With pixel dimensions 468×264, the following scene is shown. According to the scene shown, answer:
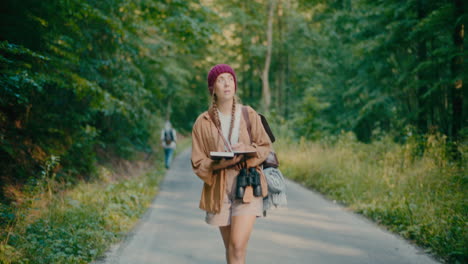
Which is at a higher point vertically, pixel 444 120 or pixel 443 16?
pixel 443 16

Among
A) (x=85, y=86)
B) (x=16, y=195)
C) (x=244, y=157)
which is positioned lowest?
(x=16, y=195)

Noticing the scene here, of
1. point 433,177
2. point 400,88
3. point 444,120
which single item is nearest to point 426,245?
point 433,177

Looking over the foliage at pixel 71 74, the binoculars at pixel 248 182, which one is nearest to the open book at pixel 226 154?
the binoculars at pixel 248 182

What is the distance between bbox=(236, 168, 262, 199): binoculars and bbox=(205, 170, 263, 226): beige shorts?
0.29 ft

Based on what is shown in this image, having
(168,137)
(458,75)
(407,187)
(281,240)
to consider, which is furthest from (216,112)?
(168,137)

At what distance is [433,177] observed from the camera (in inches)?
296

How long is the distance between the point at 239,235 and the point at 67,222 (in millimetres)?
3716

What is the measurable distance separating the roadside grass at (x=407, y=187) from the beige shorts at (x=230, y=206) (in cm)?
302

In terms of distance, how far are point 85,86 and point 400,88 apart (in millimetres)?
9513

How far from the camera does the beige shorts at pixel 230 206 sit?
3201 mm

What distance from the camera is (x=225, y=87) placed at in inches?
130

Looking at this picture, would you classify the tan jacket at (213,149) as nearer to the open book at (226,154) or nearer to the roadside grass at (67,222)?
the open book at (226,154)

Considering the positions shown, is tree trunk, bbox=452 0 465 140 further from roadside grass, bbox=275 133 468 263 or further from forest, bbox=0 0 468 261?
roadside grass, bbox=275 133 468 263

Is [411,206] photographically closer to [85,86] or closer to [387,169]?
[387,169]
